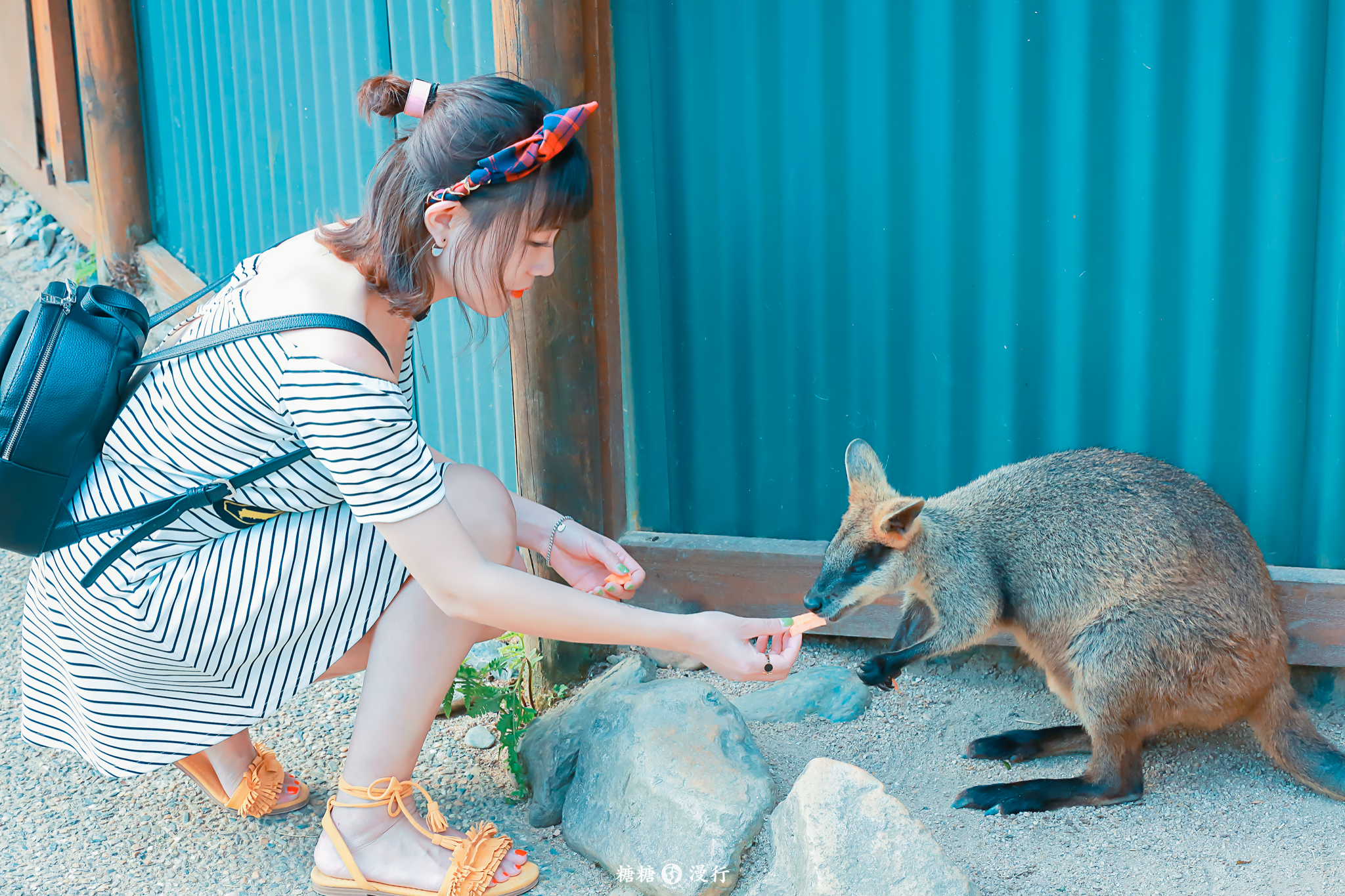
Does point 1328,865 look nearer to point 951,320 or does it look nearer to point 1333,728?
point 1333,728

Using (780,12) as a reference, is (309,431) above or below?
below

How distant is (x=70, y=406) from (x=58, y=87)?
5.06 m

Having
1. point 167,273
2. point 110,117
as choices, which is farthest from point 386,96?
point 110,117

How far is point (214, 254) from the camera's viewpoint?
5289 mm

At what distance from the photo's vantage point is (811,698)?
3.13m

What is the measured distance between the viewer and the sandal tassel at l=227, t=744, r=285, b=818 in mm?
2639

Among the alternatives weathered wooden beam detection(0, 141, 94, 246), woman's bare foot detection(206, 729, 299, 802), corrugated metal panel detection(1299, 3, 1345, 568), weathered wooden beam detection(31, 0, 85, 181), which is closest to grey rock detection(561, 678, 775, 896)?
woman's bare foot detection(206, 729, 299, 802)

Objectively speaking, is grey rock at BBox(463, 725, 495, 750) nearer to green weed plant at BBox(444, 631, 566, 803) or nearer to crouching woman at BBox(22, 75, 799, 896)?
green weed plant at BBox(444, 631, 566, 803)

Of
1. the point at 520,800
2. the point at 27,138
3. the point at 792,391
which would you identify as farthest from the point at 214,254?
the point at 520,800

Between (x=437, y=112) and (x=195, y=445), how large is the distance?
0.77 m

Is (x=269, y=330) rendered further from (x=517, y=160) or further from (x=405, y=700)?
(x=405, y=700)

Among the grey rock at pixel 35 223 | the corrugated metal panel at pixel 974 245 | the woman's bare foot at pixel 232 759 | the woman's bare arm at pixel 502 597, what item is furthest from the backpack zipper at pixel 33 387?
the grey rock at pixel 35 223

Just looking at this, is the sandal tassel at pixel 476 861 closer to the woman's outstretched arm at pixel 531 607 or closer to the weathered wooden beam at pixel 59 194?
the woman's outstretched arm at pixel 531 607

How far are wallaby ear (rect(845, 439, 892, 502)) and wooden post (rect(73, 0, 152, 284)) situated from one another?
13.4 ft
